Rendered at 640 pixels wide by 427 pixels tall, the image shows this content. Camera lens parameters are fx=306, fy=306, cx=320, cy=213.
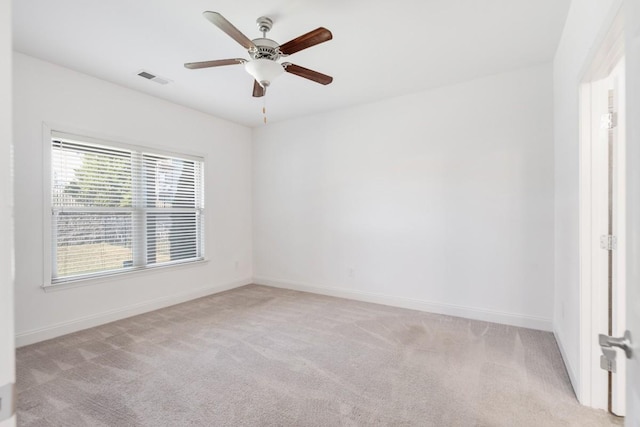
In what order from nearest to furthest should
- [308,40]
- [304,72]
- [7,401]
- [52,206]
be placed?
[7,401] < [308,40] < [304,72] < [52,206]

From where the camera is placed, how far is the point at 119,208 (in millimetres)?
3609

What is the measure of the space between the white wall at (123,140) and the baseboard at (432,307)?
51.0 inches

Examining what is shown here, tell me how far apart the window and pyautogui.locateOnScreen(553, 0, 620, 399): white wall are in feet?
14.1

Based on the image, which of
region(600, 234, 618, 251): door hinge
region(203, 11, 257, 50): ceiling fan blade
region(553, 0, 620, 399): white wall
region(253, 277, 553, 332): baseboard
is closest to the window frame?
region(253, 277, 553, 332): baseboard

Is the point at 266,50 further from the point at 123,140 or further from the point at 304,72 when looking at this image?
the point at 123,140

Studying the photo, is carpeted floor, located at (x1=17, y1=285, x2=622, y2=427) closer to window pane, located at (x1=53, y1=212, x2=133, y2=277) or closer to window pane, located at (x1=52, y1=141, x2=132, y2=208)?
window pane, located at (x1=53, y1=212, x2=133, y2=277)

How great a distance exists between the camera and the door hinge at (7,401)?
549mm

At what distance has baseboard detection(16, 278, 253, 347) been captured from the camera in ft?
9.55

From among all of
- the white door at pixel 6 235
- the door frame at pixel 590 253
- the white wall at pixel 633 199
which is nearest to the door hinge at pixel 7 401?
the white door at pixel 6 235

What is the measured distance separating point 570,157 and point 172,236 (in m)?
4.42

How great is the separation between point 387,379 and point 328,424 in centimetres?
65

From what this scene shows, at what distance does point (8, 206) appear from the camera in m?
0.57

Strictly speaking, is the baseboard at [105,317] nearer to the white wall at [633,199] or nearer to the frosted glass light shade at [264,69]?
the frosted glass light shade at [264,69]

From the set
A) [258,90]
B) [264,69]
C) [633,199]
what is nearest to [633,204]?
[633,199]
